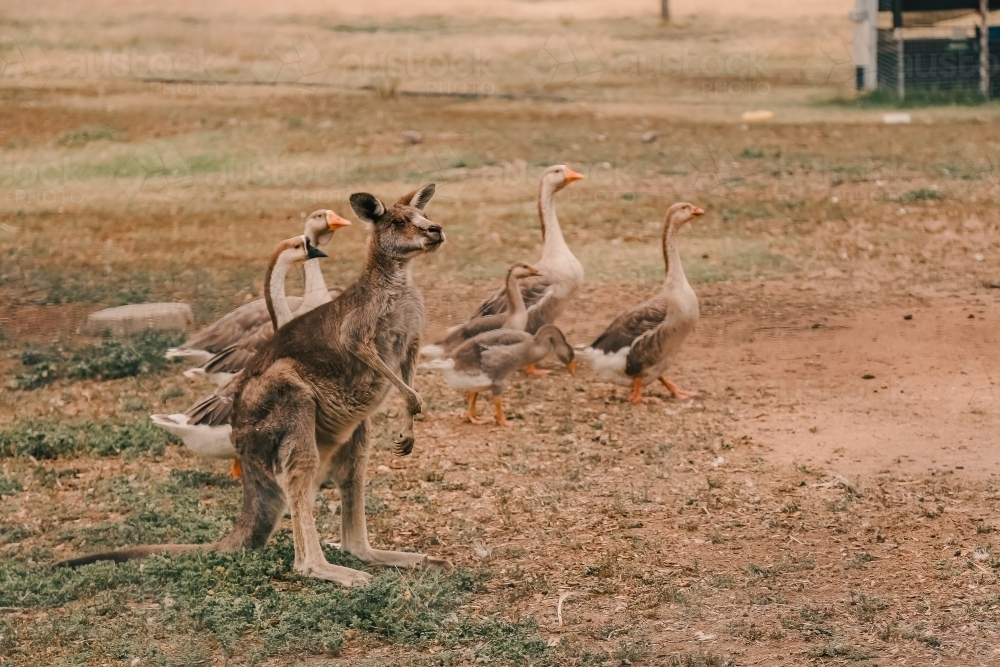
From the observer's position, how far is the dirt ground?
6070 mm

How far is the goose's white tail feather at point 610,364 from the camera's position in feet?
31.7

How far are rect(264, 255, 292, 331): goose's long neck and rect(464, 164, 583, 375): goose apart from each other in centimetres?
219

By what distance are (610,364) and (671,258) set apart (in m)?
1.01

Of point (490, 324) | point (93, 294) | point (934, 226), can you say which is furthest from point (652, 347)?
point (934, 226)

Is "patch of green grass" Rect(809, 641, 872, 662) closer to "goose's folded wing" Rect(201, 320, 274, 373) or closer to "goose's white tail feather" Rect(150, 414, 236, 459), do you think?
"goose's white tail feather" Rect(150, 414, 236, 459)

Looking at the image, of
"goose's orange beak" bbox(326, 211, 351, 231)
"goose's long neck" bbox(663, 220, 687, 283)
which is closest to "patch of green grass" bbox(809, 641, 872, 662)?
"goose's orange beak" bbox(326, 211, 351, 231)

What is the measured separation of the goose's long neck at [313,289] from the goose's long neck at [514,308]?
152 centimetres

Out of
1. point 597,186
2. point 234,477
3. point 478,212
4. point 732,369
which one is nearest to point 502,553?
point 234,477

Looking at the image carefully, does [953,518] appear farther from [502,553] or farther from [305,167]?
[305,167]

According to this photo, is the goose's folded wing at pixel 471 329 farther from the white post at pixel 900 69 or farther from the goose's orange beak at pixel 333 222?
the white post at pixel 900 69

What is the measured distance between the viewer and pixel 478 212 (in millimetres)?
16375

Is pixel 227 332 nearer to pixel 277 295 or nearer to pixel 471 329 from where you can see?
pixel 277 295

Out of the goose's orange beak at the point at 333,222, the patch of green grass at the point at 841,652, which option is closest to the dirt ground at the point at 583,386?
the patch of green grass at the point at 841,652

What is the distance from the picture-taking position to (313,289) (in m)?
8.91
